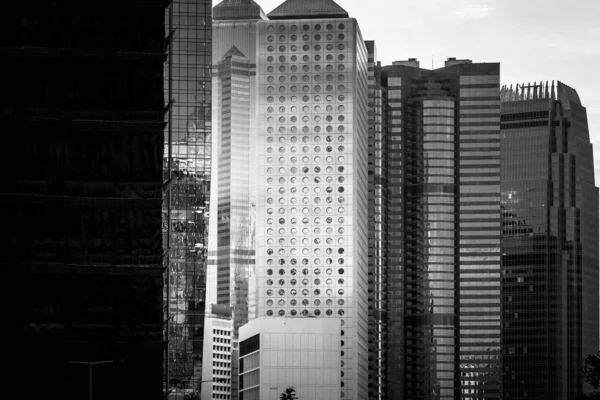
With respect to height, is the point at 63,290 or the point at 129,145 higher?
the point at 129,145

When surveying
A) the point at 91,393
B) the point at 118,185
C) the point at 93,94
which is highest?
the point at 93,94

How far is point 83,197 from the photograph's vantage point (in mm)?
104875

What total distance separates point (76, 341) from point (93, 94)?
57.7ft

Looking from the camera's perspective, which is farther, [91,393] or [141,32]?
[141,32]

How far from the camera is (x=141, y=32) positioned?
108688 mm

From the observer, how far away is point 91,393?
100562 mm

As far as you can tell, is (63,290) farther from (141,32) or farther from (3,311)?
(141,32)

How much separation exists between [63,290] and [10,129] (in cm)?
1182

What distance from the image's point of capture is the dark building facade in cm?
10262

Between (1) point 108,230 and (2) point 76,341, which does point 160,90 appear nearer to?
(1) point 108,230

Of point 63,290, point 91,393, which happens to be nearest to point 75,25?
point 63,290

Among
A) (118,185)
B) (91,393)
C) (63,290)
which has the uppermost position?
(118,185)

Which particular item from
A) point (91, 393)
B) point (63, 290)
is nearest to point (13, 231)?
point (63, 290)

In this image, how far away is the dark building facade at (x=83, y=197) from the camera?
337ft
